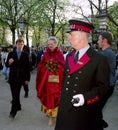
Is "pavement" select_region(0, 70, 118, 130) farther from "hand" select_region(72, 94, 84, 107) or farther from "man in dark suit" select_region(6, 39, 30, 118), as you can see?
"hand" select_region(72, 94, 84, 107)

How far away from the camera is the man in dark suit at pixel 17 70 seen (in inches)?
348

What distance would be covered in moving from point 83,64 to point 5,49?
20153mm

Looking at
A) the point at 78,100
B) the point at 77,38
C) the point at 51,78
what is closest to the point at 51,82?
the point at 51,78

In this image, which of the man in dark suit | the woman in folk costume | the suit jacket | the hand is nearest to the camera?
the hand

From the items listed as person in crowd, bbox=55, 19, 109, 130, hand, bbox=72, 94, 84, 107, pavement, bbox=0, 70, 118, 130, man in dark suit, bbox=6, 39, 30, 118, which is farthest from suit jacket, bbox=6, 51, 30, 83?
hand, bbox=72, 94, 84, 107

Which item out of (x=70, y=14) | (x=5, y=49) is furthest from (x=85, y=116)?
(x=70, y=14)

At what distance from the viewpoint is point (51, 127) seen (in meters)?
7.95

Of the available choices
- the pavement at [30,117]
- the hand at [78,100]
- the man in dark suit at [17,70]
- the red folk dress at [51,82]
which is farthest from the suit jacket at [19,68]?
the hand at [78,100]

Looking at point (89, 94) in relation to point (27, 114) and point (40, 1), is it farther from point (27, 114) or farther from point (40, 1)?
point (40, 1)

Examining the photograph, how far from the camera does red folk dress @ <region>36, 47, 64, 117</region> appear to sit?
8266mm

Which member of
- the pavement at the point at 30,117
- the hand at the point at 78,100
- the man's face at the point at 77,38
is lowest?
the pavement at the point at 30,117

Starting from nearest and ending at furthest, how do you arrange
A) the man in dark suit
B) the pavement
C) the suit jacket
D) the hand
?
the hand → the pavement → the man in dark suit → the suit jacket

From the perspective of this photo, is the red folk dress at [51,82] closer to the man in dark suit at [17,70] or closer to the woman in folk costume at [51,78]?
the woman in folk costume at [51,78]

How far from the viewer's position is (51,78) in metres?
8.26
